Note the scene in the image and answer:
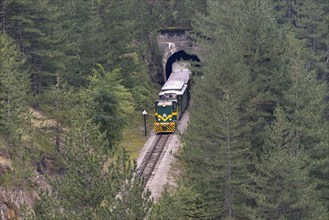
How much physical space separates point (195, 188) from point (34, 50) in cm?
1902

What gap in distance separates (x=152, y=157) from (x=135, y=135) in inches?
314

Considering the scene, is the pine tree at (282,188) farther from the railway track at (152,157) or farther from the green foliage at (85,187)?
the green foliage at (85,187)

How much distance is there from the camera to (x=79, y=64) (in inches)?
1944

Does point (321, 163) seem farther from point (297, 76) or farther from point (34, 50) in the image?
point (34, 50)

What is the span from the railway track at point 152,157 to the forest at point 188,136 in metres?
1.97

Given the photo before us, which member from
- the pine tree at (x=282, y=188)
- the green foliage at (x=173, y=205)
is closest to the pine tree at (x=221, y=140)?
the pine tree at (x=282, y=188)

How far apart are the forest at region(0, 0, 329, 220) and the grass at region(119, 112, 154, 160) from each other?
147 inches

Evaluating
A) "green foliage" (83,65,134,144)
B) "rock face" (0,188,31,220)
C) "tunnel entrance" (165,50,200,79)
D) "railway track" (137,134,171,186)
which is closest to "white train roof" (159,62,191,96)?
"railway track" (137,134,171,186)

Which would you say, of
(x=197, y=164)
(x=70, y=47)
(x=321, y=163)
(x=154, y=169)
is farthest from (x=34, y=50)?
(x=321, y=163)

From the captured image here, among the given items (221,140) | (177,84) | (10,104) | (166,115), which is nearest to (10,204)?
(10,104)

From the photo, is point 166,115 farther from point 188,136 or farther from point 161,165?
point 188,136

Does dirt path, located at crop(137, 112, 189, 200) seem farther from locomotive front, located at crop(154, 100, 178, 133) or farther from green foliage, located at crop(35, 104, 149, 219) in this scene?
green foliage, located at crop(35, 104, 149, 219)

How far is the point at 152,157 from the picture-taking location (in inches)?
1640

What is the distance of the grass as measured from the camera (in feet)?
150
